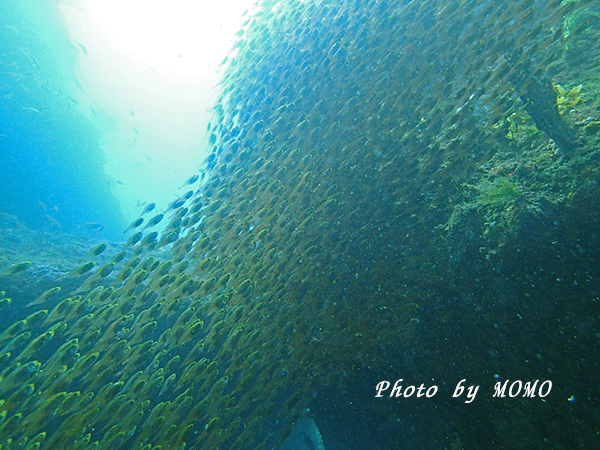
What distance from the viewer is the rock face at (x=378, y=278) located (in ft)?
10.5

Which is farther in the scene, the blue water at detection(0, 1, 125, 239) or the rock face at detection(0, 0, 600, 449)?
the blue water at detection(0, 1, 125, 239)

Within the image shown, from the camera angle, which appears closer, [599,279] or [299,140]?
[599,279]

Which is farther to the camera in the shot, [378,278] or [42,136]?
[42,136]

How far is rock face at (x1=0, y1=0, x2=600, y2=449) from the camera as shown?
3.21 m

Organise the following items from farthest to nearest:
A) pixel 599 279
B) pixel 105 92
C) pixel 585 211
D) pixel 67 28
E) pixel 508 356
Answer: pixel 105 92 < pixel 67 28 < pixel 508 356 < pixel 585 211 < pixel 599 279

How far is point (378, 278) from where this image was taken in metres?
4.70

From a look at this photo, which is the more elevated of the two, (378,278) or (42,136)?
(42,136)

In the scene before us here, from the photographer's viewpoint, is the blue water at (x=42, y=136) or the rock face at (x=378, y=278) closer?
the rock face at (x=378, y=278)

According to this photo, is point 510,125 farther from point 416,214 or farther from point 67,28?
point 67,28

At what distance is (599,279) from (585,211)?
2.79 feet

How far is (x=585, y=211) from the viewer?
9.93 feet

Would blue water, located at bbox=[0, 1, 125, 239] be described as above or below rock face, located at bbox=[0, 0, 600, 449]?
above

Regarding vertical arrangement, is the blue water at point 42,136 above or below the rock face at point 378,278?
above

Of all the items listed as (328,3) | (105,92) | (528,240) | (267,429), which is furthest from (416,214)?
(105,92)
